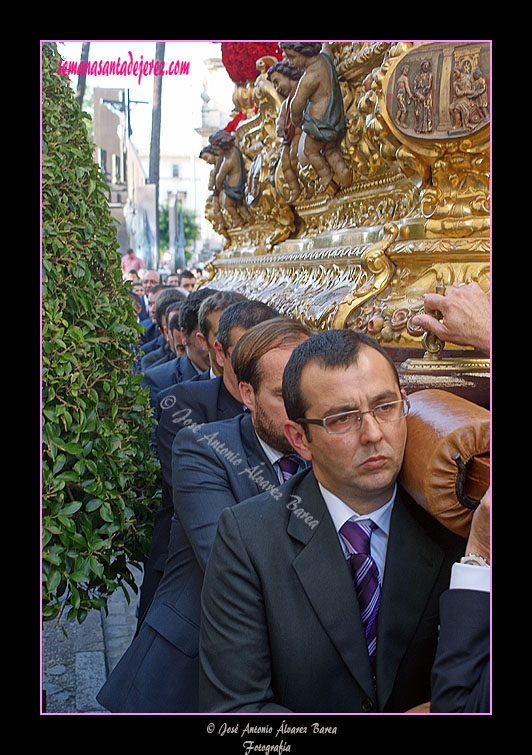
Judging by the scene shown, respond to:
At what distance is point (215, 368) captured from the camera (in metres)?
3.46

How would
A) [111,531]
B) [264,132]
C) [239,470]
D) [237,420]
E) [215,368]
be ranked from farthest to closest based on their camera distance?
1. [264,132]
2. [215,368]
3. [111,531]
4. [237,420]
5. [239,470]

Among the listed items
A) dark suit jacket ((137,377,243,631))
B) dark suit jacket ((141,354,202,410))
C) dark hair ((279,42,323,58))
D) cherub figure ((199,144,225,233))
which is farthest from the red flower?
dark suit jacket ((137,377,243,631))

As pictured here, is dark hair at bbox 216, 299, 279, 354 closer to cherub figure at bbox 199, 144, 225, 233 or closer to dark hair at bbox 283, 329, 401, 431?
dark hair at bbox 283, 329, 401, 431

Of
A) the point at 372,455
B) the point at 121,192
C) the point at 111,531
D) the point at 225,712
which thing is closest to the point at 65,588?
A: the point at 111,531

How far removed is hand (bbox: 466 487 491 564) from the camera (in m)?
1.41

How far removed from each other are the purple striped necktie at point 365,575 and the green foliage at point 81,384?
103cm

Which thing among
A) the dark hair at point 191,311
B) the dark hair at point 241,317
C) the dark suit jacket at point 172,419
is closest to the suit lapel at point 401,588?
the dark suit jacket at point 172,419

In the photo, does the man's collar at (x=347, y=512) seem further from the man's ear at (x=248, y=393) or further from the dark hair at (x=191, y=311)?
the dark hair at (x=191, y=311)

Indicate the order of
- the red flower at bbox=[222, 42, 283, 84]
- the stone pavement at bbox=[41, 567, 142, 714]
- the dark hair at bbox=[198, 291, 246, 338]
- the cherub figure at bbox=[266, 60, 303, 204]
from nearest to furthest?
the stone pavement at bbox=[41, 567, 142, 714]
the dark hair at bbox=[198, 291, 246, 338]
the cherub figure at bbox=[266, 60, 303, 204]
the red flower at bbox=[222, 42, 283, 84]

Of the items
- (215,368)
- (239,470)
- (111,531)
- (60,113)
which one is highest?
(60,113)

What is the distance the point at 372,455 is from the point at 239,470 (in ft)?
2.41

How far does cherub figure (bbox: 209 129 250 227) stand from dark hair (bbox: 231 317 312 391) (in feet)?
14.5

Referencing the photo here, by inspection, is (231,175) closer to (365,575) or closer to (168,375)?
(168,375)
